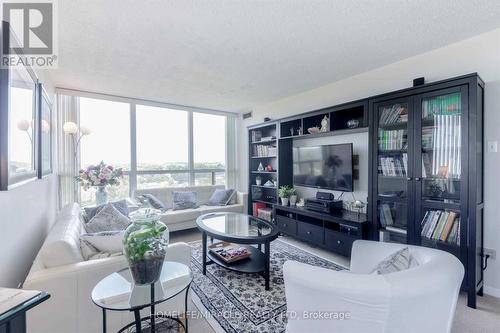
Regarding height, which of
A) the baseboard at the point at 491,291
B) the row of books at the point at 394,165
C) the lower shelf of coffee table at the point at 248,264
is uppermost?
the row of books at the point at 394,165

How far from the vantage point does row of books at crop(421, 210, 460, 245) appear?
2146mm

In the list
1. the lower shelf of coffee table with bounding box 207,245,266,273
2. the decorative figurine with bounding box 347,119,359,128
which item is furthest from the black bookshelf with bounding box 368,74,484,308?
the lower shelf of coffee table with bounding box 207,245,266,273

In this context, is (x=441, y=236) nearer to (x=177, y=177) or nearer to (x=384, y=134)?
(x=384, y=134)

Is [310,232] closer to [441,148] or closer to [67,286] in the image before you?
[441,148]

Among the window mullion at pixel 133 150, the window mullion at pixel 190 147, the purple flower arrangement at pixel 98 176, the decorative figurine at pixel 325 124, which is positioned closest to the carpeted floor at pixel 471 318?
the purple flower arrangement at pixel 98 176

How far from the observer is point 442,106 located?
7.33ft

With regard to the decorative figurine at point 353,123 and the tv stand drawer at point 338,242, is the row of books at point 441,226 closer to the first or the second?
the tv stand drawer at point 338,242

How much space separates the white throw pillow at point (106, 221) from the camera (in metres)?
2.36

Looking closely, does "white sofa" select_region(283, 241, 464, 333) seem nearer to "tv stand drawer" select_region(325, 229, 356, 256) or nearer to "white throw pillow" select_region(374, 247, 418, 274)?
"white throw pillow" select_region(374, 247, 418, 274)

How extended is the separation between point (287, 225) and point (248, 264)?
1.35 metres

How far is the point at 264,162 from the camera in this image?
493 centimetres

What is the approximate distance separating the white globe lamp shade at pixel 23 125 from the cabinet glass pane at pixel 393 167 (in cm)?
322

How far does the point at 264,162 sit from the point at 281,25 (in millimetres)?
3144

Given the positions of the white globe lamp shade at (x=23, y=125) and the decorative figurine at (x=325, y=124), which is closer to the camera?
the white globe lamp shade at (x=23, y=125)
